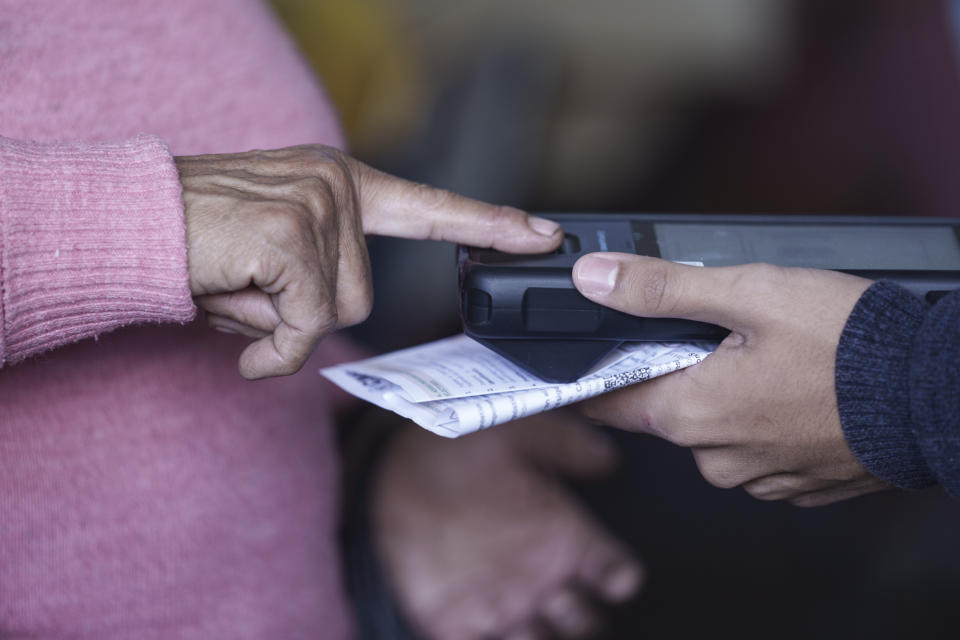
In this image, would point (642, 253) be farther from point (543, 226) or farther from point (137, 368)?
point (137, 368)

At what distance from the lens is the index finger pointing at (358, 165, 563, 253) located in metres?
0.69

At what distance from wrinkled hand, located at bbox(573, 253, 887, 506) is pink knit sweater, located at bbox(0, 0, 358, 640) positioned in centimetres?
36

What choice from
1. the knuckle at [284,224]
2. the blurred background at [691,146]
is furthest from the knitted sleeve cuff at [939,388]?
the blurred background at [691,146]

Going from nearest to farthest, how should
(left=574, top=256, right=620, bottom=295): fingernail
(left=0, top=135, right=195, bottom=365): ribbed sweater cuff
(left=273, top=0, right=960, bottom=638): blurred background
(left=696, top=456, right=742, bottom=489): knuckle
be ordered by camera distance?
(left=0, top=135, right=195, bottom=365): ribbed sweater cuff
(left=574, top=256, right=620, bottom=295): fingernail
(left=696, top=456, right=742, bottom=489): knuckle
(left=273, top=0, right=960, bottom=638): blurred background

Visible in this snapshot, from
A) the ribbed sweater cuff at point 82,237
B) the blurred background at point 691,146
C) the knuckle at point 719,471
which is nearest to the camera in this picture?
the ribbed sweater cuff at point 82,237

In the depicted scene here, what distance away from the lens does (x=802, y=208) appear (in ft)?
7.59

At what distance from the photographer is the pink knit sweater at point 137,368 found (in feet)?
1.82

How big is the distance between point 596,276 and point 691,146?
7.16ft

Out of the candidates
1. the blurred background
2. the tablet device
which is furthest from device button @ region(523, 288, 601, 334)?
the blurred background

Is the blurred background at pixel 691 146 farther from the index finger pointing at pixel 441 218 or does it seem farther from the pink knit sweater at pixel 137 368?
the index finger pointing at pixel 441 218

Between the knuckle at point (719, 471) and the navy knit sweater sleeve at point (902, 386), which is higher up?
the navy knit sweater sleeve at point (902, 386)

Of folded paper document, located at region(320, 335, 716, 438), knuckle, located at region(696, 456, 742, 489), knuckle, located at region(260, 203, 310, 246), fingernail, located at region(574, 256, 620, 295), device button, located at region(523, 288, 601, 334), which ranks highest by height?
knuckle, located at region(260, 203, 310, 246)

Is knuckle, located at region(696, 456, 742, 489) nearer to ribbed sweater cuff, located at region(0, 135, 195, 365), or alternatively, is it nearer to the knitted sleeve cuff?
the knitted sleeve cuff

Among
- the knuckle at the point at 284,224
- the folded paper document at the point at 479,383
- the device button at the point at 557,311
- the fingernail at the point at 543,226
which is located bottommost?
the folded paper document at the point at 479,383
